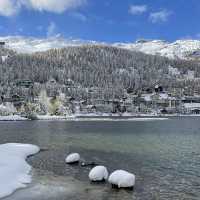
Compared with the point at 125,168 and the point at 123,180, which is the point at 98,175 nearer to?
the point at 123,180

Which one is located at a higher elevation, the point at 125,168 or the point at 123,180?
the point at 123,180

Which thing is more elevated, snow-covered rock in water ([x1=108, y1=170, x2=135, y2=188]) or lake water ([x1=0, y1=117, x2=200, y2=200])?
snow-covered rock in water ([x1=108, y1=170, x2=135, y2=188])

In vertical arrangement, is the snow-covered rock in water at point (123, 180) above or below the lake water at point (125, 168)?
above

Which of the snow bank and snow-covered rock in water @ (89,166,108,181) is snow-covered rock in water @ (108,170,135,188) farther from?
the snow bank

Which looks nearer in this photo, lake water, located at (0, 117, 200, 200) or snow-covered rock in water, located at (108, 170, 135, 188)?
lake water, located at (0, 117, 200, 200)

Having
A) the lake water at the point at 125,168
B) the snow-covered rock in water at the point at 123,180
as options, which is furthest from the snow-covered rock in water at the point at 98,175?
the snow-covered rock in water at the point at 123,180

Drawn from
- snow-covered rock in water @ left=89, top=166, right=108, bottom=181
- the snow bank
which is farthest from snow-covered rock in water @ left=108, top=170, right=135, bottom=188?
the snow bank

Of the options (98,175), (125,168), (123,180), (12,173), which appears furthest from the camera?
(125,168)

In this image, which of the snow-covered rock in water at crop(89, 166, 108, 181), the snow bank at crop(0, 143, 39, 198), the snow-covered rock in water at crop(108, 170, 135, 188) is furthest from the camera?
the snow-covered rock in water at crop(89, 166, 108, 181)

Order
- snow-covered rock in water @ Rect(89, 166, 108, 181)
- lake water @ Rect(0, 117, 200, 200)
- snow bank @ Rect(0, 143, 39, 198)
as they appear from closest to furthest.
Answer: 1. lake water @ Rect(0, 117, 200, 200)
2. snow bank @ Rect(0, 143, 39, 198)
3. snow-covered rock in water @ Rect(89, 166, 108, 181)

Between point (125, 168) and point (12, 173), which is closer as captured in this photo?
point (12, 173)

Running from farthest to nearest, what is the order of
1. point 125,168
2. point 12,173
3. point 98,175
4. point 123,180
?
point 125,168
point 12,173
point 98,175
point 123,180

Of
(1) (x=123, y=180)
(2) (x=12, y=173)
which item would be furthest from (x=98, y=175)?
(2) (x=12, y=173)

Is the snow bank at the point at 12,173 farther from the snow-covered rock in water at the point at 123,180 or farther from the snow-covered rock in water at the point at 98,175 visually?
the snow-covered rock in water at the point at 123,180
